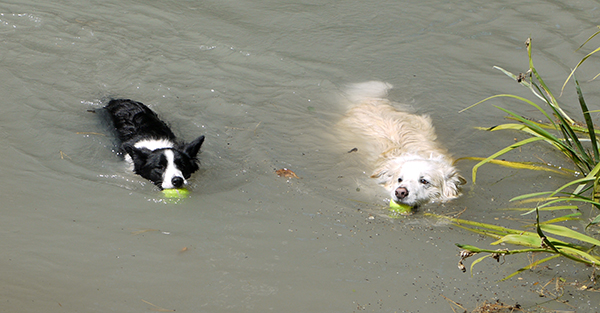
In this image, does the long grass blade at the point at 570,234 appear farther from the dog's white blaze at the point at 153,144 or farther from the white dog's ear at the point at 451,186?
the dog's white blaze at the point at 153,144

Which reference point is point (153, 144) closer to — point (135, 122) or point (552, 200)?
point (135, 122)

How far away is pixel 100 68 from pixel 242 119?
217cm

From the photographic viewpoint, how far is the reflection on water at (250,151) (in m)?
3.29

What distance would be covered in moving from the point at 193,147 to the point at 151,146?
61 cm

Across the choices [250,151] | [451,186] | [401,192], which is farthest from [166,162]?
[451,186]

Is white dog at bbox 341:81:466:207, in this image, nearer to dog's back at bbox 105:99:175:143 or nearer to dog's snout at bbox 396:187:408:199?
dog's snout at bbox 396:187:408:199

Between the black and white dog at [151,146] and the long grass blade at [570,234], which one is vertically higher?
the long grass blade at [570,234]

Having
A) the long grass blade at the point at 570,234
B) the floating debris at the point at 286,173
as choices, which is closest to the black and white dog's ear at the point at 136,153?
the floating debris at the point at 286,173

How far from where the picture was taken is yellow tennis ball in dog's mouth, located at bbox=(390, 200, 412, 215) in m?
4.81

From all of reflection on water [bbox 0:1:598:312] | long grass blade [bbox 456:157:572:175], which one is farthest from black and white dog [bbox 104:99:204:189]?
long grass blade [bbox 456:157:572:175]

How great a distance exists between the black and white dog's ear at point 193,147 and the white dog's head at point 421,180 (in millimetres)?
1988

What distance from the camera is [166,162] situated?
4.89 m

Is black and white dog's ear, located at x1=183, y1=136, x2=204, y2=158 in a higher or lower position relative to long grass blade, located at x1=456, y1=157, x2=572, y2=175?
lower

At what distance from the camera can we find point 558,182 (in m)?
5.00
